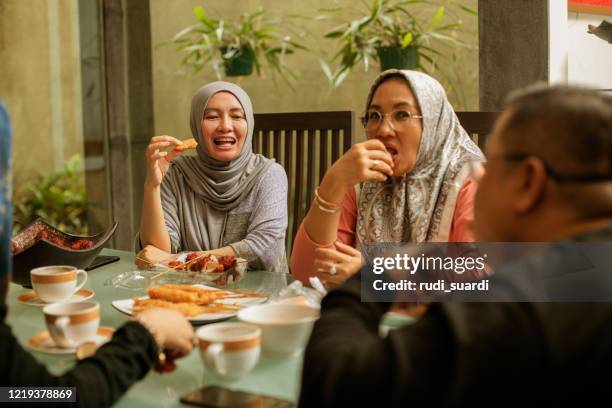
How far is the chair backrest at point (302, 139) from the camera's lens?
2408 mm

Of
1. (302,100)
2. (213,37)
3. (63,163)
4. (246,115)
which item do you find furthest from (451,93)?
(63,163)

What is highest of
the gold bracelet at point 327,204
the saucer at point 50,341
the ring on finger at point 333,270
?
the gold bracelet at point 327,204

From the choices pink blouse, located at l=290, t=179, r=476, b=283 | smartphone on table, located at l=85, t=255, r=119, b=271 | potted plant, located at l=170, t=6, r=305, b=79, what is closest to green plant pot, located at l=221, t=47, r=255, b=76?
potted plant, located at l=170, t=6, r=305, b=79

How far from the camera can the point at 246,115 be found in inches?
99.3

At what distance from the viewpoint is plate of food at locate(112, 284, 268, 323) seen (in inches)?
55.2

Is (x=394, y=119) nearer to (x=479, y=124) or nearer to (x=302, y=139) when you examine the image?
(x=479, y=124)

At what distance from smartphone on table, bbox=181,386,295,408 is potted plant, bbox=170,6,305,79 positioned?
3172 millimetres

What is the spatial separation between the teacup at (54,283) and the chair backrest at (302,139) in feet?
3.34

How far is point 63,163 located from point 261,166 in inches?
84.5

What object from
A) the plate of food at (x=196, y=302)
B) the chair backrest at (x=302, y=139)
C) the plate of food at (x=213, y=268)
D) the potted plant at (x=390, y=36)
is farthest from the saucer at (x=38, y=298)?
the potted plant at (x=390, y=36)

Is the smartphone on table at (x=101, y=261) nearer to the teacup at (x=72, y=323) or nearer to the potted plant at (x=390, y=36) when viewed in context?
the teacup at (x=72, y=323)

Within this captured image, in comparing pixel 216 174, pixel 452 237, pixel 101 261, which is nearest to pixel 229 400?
pixel 452 237

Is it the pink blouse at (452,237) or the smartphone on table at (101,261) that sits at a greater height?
the pink blouse at (452,237)

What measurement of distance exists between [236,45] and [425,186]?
7.99ft
